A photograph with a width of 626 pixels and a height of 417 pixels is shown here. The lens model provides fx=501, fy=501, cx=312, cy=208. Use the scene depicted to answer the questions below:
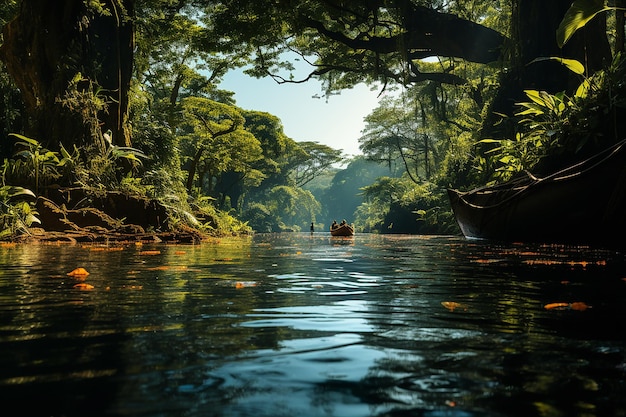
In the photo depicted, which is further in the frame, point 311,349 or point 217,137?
point 217,137

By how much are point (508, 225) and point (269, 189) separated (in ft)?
178

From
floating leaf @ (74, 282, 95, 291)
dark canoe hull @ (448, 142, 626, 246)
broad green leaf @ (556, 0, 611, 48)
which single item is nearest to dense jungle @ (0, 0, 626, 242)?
broad green leaf @ (556, 0, 611, 48)

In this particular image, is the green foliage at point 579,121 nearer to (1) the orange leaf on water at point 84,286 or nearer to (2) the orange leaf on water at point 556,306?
(2) the orange leaf on water at point 556,306

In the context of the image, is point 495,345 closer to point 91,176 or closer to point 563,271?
point 563,271

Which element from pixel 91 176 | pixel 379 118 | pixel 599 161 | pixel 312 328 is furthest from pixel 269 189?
pixel 312 328

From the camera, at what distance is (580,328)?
1.96m

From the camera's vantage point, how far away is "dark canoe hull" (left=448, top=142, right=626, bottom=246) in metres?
6.30

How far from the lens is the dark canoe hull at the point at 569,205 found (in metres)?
6.30

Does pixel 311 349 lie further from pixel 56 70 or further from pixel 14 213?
pixel 56 70

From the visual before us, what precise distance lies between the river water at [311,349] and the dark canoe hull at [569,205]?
11.1ft

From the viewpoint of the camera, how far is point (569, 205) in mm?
7164

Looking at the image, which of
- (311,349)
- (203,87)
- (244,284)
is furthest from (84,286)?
(203,87)

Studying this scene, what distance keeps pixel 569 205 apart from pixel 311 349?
21.8ft

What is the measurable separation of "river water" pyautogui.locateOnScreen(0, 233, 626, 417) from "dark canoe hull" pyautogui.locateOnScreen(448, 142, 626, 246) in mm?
3394
